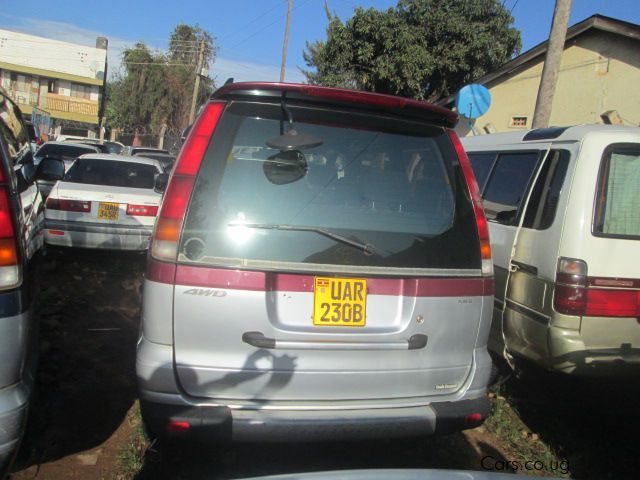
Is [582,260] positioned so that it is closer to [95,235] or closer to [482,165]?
[482,165]

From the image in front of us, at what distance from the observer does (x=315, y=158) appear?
251 centimetres

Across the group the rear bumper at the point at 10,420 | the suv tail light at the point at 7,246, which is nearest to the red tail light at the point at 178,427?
the rear bumper at the point at 10,420

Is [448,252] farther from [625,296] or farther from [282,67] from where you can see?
[282,67]

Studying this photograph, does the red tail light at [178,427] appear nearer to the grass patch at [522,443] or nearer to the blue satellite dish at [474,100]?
the grass patch at [522,443]

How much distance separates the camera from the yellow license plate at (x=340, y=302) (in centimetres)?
238

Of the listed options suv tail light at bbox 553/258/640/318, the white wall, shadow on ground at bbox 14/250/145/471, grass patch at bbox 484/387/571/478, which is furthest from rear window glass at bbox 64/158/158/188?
the white wall

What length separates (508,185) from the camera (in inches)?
166

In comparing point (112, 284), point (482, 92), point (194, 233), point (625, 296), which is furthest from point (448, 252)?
point (482, 92)

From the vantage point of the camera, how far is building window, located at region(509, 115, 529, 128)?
13.7 metres

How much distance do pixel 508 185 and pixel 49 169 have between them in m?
3.52

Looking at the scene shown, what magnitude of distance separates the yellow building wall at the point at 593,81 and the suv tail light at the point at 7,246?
11127 mm

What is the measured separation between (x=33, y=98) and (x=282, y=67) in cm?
2367

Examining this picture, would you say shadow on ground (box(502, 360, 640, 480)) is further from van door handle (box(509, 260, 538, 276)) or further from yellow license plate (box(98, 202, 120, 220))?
yellow license plate (box(98, 202, 120, 220))

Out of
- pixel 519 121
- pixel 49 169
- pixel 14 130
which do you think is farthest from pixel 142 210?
pixel 519 121
